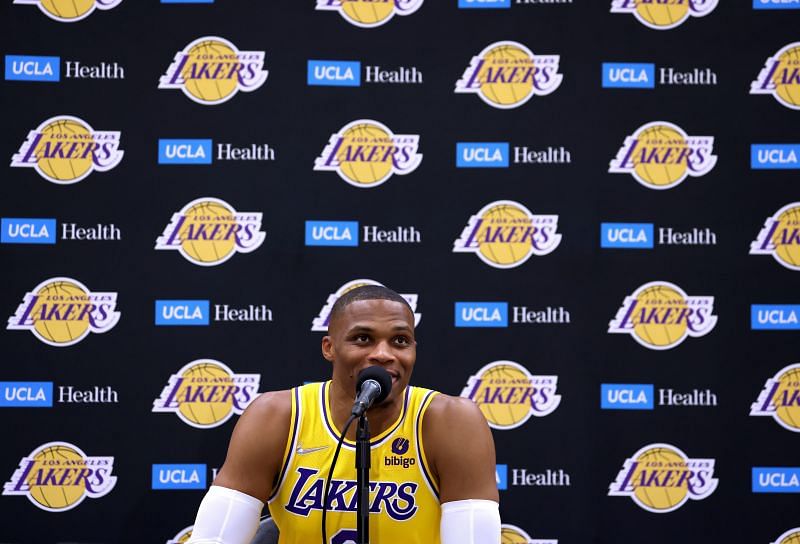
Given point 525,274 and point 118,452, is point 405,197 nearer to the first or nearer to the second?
point 525,274

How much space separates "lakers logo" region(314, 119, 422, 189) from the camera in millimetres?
3262

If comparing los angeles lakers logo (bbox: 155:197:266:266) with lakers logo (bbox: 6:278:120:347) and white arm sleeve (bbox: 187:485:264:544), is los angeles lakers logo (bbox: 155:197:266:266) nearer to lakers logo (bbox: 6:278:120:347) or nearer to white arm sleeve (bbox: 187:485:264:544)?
lakers logo (bbox: 6:278:120:347)

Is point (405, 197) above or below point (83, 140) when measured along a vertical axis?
below

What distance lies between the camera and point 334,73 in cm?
328

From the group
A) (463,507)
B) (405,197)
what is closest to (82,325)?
(405,197)

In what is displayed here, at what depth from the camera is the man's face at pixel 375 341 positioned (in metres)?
1.91

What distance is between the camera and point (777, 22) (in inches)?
131

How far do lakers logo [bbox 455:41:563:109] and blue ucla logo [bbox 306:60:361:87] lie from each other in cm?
44

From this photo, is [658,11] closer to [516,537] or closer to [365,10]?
[365,10]

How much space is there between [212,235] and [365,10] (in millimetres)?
1146

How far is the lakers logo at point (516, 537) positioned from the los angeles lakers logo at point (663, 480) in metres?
0.35

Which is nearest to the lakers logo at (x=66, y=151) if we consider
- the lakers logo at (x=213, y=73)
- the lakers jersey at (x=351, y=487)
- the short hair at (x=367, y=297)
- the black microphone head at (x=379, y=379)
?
the lakers logo at (x=213, y=73)

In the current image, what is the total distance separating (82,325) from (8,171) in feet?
2.34

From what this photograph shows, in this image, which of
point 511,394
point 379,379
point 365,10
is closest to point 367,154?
point 365,10
